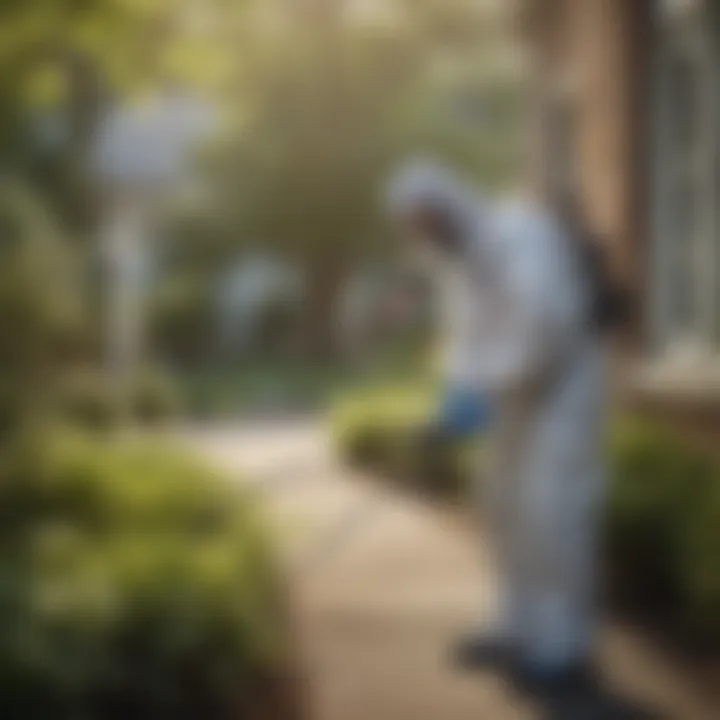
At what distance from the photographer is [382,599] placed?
90 centimetres

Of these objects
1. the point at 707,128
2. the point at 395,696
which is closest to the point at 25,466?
the point at 395,696

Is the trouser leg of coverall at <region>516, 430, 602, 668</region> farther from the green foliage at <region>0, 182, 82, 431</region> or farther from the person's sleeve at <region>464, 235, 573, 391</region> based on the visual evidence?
the green foliage at <region>0, 182, 82, 431</region>

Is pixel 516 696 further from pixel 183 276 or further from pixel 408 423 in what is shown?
pixel 183 276

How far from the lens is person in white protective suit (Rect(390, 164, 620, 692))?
34.4 inches

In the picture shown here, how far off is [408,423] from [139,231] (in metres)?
0.23

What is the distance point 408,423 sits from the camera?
0.89m

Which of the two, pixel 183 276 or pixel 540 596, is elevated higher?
pixel 183 276

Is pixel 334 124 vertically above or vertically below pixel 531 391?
above

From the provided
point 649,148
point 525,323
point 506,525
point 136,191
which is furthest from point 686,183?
point 136,191

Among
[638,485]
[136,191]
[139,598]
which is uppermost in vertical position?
[136,191]

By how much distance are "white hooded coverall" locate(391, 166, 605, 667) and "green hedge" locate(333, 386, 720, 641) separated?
0.02 m

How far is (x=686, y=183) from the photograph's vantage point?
93 cm

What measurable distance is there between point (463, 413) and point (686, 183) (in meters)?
0.24

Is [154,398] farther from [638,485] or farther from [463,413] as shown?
[638,485]
